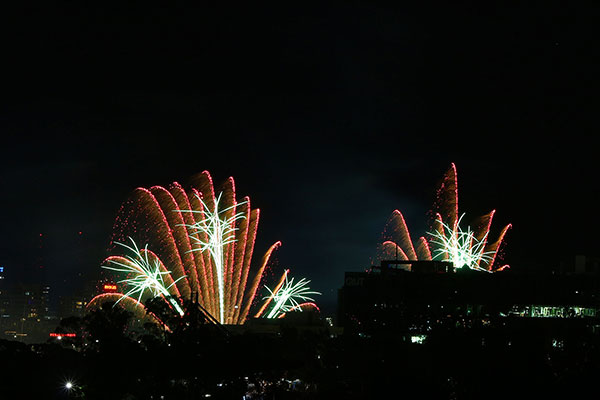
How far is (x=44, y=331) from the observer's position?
176500mm

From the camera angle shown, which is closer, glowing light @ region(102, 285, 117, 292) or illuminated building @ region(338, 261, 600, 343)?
illuminated building @ region(338, 261, 600, 343)

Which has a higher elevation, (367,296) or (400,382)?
(367,296)

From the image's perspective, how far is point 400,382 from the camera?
34.9 metres

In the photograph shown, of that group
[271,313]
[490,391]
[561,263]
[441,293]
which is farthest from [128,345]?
[561,263]

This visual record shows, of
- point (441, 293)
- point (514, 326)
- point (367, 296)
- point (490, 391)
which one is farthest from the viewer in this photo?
point (367, 296)

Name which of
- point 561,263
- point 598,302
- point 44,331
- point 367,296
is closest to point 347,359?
point 367,296

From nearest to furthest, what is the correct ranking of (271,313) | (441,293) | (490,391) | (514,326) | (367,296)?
(490,391) < (514,326) < (271,313) < (441,293) < (367,296)

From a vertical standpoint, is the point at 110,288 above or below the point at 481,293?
above

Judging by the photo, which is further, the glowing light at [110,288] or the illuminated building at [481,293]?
the glowing light at [110,288]

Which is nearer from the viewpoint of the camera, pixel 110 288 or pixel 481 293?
pixel 481 293

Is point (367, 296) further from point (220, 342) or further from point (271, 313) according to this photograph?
point (220, 342)

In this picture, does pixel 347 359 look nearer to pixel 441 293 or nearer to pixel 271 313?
pixel 271 313

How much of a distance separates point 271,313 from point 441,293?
22.4 metres

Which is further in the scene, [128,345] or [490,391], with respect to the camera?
[128,345]
